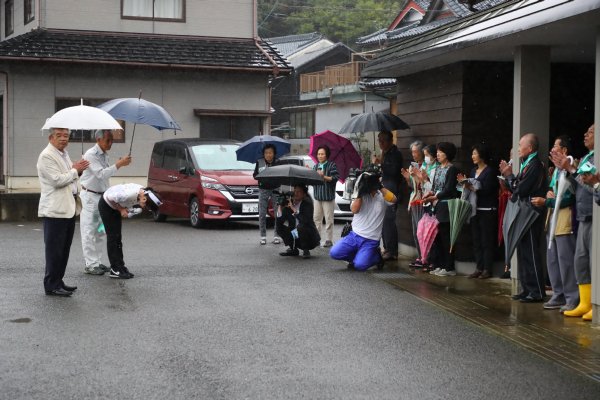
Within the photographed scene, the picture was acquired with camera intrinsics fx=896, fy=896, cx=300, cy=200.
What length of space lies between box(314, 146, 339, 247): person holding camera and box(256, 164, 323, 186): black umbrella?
1.05 m

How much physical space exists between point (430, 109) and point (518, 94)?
2817mm

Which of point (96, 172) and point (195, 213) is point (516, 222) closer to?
point (96, 172)

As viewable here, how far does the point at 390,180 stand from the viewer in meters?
13.5

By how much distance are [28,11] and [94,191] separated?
52.6 feet

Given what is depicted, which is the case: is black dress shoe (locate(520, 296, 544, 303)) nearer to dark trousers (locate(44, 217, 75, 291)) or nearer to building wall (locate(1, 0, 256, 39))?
dark trousers (locate(44, 217, 75, 291))

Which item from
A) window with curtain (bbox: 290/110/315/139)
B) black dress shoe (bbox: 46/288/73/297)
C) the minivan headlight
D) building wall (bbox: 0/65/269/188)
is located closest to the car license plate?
the minivan headlight

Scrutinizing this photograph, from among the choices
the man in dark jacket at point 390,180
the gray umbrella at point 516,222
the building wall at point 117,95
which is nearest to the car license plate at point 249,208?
the man in dark jacket at point 390,180

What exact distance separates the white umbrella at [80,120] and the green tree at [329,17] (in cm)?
3798

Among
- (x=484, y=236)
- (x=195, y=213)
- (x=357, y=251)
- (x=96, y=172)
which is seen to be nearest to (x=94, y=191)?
(x=96, y=172)

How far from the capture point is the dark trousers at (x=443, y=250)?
478 inches

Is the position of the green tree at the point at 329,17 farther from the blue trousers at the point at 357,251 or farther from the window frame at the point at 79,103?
the blue trousers at the point at 357,251

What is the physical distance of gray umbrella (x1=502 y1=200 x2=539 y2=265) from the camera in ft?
32.4

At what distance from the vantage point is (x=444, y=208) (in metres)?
11.9

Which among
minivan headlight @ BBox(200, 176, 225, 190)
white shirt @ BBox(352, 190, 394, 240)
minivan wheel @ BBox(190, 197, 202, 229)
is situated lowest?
minivan wheel @ BBox(190, 197, 202, 229)
